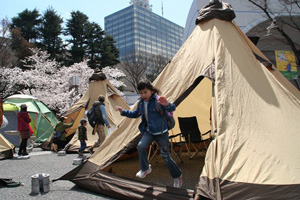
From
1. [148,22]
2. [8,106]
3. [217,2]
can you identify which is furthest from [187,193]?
[148,22]

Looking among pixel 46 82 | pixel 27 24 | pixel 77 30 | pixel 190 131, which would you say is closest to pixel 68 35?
pixel 77 30

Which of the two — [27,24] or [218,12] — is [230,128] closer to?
[218,12]

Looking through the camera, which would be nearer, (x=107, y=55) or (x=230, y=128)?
(x=230, y=128)

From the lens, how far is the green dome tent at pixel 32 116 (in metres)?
11.9

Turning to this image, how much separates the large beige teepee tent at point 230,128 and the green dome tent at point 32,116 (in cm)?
895

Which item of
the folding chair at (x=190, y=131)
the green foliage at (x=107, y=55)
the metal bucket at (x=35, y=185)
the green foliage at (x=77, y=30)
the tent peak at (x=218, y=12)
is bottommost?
the metal bucket at (x=35, y=185)

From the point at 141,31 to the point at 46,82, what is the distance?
129 ft

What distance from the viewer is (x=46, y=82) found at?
72.6ft

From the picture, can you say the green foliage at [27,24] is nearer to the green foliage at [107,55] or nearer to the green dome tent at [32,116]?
the green foliage at [107,55]

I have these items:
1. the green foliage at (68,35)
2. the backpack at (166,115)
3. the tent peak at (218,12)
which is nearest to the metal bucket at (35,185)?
the backpack at (166,115)

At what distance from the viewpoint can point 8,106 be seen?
1191cm

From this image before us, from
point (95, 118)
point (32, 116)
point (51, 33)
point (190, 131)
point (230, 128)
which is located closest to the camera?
point (230, 128)

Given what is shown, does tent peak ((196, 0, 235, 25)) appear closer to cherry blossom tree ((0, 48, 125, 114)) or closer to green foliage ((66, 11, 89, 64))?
cherry blossom tree ((0, 48, 125, 114))

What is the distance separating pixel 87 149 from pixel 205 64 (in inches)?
226
